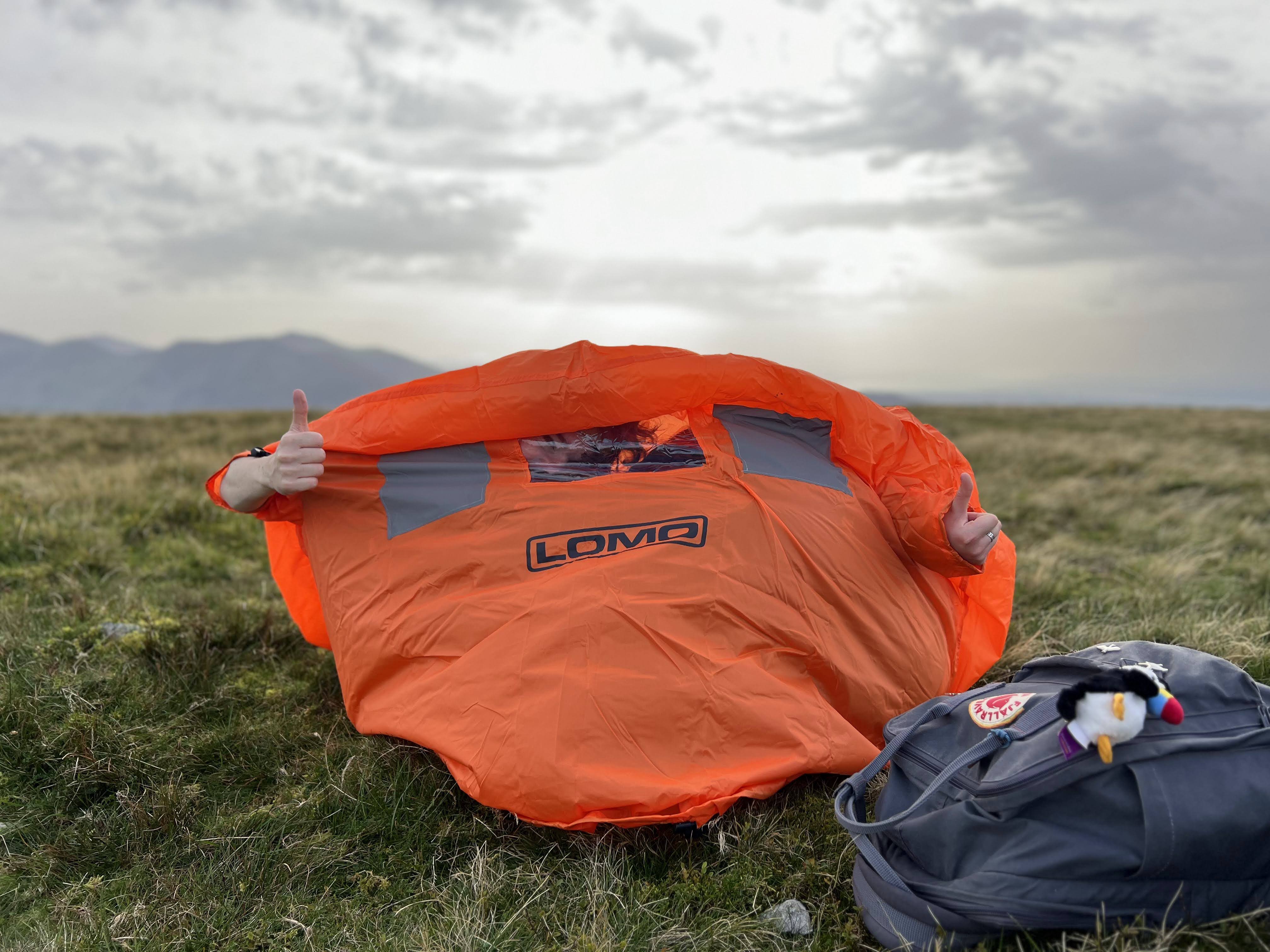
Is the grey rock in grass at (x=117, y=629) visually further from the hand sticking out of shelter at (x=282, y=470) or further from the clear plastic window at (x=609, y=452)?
the clear plastic window at (x=609, y=452)

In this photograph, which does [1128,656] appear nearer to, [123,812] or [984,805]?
[984,805]

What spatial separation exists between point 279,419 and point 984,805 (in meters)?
17.4

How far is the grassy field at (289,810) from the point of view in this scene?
2.30 meters

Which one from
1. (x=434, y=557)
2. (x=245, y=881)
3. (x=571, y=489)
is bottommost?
(x=245, y=881)

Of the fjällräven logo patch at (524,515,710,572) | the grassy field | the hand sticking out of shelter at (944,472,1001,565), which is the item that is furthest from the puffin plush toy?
the fjällräven logo patch at (524,515,710,572)

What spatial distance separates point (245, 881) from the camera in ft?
8.27

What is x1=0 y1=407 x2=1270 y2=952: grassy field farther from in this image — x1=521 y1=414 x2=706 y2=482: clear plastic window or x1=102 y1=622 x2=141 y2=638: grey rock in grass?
x1=521 y1=414 x2=706 y2=482: clear plastic window

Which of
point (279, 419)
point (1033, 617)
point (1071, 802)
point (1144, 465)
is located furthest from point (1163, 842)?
point (279, 419)

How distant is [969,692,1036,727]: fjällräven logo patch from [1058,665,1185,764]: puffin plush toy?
25 centimetres

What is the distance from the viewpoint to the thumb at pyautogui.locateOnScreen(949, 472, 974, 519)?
10.0ft

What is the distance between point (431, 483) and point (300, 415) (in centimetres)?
58

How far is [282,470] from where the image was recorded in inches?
117

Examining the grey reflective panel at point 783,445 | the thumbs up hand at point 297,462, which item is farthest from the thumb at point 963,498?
the thumbs up hand at point 297,462

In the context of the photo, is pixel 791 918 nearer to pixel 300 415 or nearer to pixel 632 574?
pixel 632 574
